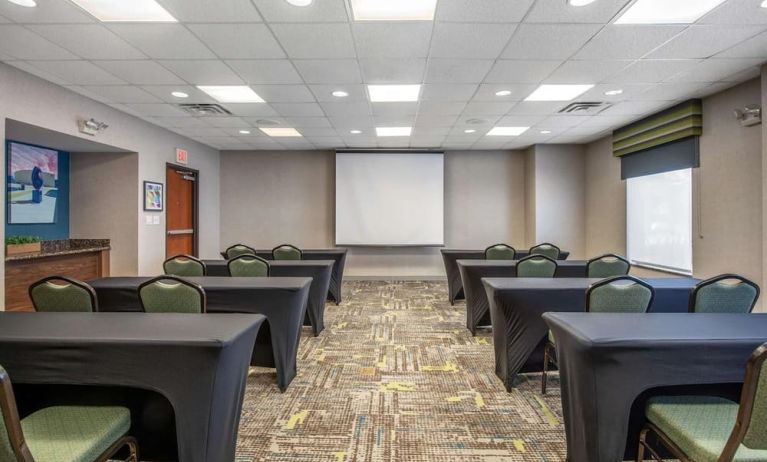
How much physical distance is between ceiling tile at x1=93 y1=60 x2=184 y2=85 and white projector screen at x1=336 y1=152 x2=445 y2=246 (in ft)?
14.0

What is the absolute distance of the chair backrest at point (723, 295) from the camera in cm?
240

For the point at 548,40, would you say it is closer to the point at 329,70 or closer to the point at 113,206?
the point at 329,70

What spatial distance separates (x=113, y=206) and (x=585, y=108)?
704 cm

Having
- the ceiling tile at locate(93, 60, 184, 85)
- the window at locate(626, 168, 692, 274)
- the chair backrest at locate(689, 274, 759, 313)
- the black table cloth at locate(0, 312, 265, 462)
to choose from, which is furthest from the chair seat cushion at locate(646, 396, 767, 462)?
the ceiling tile at locate(93, 60, 184, 85)

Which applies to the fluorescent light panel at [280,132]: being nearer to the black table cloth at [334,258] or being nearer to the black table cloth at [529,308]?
the black table cloth at [334,258]

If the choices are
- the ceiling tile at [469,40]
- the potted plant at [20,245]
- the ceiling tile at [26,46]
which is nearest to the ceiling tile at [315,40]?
the ceiling tile at [469,40]

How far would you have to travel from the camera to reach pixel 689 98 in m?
4.80

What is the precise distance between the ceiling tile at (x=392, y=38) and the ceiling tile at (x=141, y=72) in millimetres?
2073

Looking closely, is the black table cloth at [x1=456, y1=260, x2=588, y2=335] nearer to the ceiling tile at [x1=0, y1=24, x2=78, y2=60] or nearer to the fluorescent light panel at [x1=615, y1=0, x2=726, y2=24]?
the fluorescent light panel at [x1=615, y1=0, x2=726, y2=24]

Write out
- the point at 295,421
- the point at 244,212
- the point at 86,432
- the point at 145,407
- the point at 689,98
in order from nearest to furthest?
the point at 86,432 < the point at 145,407 < the point at 295,421 < the point at 689,98 < the point at 244,212

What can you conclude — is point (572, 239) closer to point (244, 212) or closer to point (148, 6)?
point (244, 212)

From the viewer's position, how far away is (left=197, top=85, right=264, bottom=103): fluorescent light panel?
435cm

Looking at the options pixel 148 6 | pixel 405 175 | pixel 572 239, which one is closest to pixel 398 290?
pixel 405 175

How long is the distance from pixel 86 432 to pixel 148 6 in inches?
111
